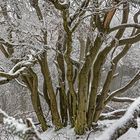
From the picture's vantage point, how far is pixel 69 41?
817cm

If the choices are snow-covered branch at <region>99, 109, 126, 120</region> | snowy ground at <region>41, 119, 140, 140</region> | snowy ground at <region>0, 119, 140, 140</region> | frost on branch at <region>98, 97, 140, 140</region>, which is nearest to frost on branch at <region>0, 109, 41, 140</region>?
frost on branch at <region>98, 97, 140, 140</region>

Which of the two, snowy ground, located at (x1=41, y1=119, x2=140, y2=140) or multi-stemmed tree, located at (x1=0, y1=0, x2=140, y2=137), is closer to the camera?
multi-stemmed tree, located at (x1=0, y1=0, x2=140, y2=137)

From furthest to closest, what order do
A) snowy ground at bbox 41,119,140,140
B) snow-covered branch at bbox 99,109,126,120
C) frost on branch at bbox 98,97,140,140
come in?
snow-covered branch at bbox 99,109,126,120, snowy ground at bbox 41,119,140,140, frost on branch at bbox 98,97,140,140

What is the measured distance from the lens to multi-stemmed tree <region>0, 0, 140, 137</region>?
7648 mm

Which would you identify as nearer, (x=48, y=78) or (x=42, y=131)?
(x=48, y=78)

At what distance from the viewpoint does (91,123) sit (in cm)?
1048

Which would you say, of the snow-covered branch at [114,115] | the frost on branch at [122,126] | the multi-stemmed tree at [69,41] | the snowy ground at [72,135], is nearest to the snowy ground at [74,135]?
the snowy ground at [72,135]

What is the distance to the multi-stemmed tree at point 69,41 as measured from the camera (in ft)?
25.1

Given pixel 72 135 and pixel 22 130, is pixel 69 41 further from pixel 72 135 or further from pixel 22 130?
pixel 22 130

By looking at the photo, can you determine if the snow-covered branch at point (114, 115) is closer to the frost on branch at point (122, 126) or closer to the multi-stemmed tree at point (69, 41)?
the multi-stemmed tree at point (69, 41)

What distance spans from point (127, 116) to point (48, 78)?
16.8 feet

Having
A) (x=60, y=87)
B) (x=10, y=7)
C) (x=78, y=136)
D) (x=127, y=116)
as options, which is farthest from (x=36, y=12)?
(x=127, y=116)

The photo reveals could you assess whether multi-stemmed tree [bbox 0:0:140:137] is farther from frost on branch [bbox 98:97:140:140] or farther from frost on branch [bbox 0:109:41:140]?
frost on branch [bbox 98:97:140:140]

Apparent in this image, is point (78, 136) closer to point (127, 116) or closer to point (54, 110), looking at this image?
point (54, 110)
